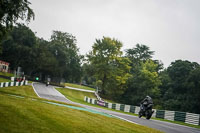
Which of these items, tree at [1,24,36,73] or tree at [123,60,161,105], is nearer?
tree at [123,60,161,105]

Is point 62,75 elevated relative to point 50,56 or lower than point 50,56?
lower

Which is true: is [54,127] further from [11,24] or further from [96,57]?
[96,57]

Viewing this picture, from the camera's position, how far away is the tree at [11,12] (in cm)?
1221

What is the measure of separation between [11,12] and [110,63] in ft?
135

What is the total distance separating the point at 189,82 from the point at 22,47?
43.3m

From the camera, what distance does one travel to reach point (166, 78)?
186 ft

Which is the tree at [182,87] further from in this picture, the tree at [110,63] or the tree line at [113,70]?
the tree at [110,63]

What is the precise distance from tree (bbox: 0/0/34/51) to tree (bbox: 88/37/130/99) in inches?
1439

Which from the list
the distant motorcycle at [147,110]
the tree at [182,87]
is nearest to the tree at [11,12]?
the distant motorcycle at [147,110]

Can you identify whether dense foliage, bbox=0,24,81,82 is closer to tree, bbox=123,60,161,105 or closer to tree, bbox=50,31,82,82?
tree, bbox=50,31,82,82

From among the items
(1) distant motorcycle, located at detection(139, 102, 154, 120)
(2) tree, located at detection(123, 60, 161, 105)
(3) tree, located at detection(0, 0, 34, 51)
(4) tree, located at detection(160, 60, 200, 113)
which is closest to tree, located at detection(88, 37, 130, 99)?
(2) tree, located at detection(123, 60, 161, 105)

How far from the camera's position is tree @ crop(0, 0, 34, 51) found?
12.2 m

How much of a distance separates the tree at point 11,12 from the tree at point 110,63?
36553 mm

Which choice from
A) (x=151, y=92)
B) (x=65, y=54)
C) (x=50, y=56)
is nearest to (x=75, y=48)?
(x=65, y=54)
